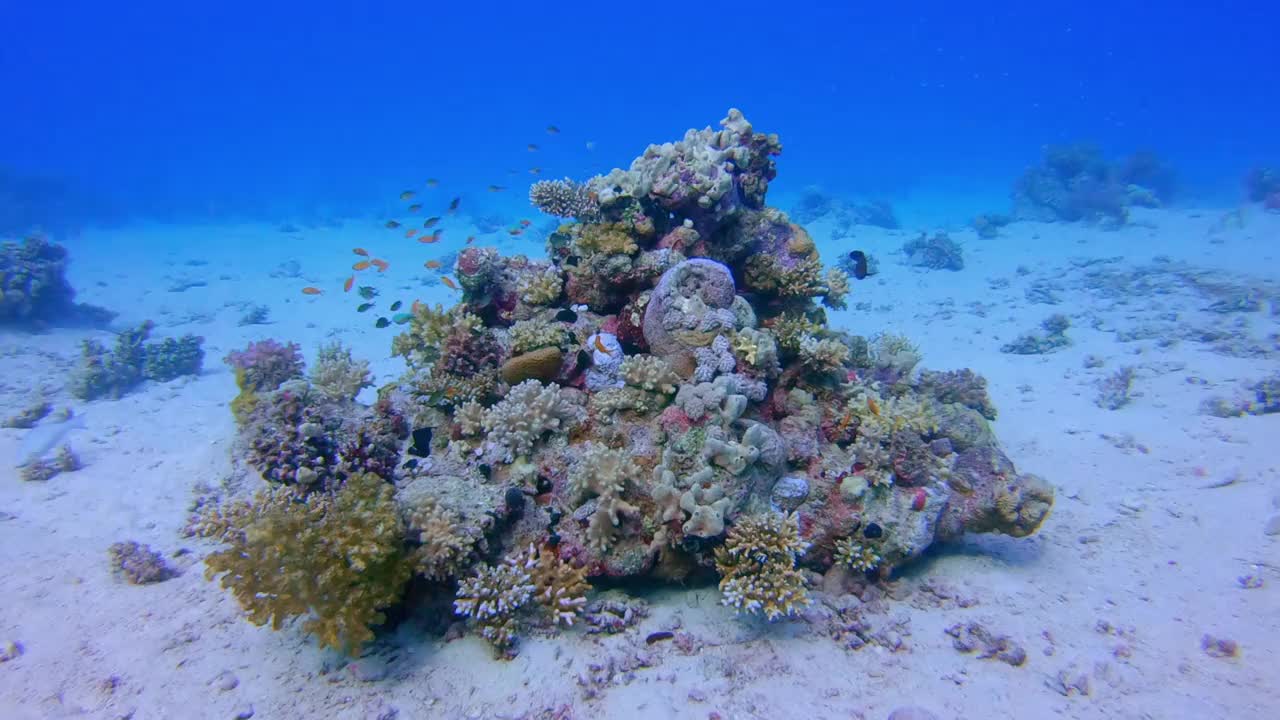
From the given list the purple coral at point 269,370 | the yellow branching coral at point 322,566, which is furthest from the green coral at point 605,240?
the purple coral at point 269,370

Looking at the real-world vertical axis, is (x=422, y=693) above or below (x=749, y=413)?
below

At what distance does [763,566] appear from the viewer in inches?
219

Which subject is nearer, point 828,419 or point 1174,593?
point 1174,593

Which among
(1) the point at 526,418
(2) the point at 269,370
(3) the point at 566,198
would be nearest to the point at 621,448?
(1) the point at 526,418

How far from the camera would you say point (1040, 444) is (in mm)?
10266

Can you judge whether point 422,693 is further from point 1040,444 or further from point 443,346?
point 1040,444

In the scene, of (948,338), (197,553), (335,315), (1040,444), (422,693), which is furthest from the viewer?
(335,315)

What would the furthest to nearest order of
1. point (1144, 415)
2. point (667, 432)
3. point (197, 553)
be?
point (1144, 415), point (197, 553), point (667, 432)

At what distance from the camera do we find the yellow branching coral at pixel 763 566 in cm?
534

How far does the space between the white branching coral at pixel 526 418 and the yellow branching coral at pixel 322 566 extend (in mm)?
1387

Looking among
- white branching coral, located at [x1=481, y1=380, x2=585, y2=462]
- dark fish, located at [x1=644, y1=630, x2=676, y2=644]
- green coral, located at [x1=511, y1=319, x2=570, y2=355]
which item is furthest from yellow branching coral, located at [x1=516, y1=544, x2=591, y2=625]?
green coral, located at [x1=511, y1=319, x2=570, y2=355]

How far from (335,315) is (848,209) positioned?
3383cm

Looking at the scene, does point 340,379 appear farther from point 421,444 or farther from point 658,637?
point 658,637

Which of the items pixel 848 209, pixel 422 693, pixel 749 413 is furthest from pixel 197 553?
pixel 848 209
